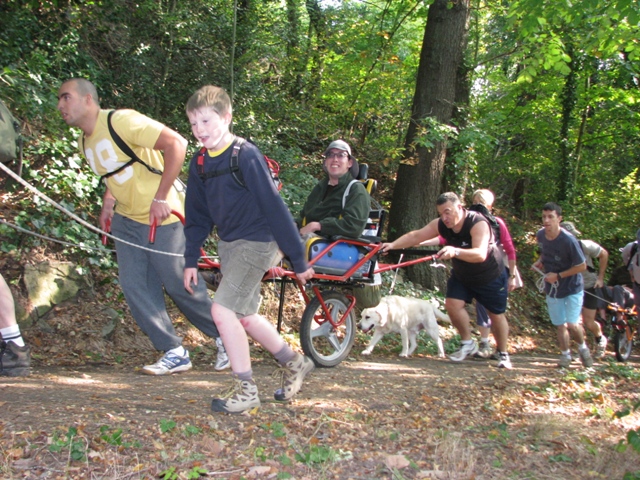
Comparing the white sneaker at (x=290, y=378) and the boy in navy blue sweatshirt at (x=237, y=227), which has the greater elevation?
the boy in navy blue sweatshirt at (x=237, y=227)

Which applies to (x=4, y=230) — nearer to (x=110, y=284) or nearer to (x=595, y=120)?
(x=110, y=284)

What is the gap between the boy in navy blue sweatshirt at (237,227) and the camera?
4.12 meters

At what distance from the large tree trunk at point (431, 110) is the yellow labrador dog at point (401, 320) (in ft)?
11.1

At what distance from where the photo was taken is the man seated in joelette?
659 cm

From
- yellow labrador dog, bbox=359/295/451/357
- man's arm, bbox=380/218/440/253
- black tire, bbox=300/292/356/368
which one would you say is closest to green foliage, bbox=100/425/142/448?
black tire, bbox=300/292/356/368

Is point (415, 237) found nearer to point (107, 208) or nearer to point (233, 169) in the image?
point (107, 208)

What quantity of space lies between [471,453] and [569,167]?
16229mm

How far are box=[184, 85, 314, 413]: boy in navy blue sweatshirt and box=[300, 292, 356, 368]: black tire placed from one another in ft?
6.91

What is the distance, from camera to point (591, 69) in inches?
694

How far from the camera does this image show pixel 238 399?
4.30 metres

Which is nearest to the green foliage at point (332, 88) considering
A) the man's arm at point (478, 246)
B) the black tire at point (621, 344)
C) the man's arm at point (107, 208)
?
the man's arm at point (107, 208)

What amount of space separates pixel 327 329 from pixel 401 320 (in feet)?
5.77

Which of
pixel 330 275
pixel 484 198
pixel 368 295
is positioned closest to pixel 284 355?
pixel 330 275

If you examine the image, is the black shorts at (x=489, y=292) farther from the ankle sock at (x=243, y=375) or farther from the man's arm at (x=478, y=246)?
the ankle sock at (x=243, y=375)
